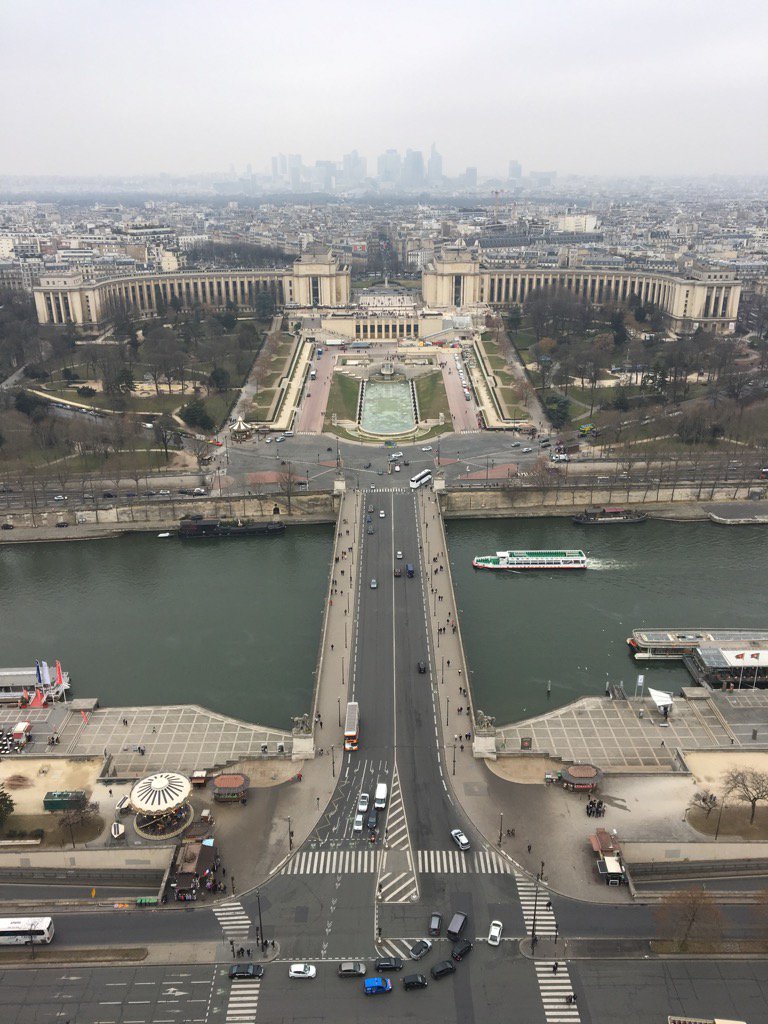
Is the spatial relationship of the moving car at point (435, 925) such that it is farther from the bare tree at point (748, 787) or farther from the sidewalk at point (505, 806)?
the bare tree at point (748, 787)

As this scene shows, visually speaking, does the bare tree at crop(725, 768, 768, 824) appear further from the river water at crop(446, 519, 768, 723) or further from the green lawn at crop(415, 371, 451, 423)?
the green lawn at crop(415, 371, 451, 423)

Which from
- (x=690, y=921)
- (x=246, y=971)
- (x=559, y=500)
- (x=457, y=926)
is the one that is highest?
(x=690, y=921)

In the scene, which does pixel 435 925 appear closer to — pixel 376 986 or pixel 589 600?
pixel 376 986

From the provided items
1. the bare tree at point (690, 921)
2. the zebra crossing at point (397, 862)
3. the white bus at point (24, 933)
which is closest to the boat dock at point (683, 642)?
the zebra crossing at point (397, 862)

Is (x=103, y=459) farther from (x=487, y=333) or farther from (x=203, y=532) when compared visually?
(x=487, y=333)

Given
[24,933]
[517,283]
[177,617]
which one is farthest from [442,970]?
[517,283]

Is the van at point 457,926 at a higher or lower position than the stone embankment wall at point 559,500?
higher
